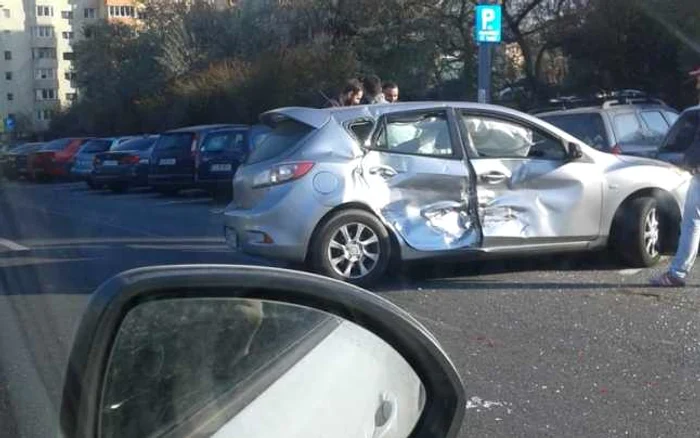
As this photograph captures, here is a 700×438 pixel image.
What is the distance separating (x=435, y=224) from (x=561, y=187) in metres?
1.22

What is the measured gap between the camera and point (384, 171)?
9188 millimetres

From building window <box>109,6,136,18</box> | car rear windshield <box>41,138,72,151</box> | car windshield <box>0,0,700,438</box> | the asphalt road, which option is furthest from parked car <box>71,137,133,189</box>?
building window <box>109,6,136,18</box>

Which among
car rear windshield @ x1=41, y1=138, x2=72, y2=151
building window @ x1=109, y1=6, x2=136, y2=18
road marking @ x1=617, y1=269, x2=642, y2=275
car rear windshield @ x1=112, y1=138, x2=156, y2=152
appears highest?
building window @ x1=109, y1=6, x2=136, y2=18

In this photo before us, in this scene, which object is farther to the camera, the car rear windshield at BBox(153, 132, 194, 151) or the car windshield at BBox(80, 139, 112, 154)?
the car windshield at BBox(80, 139, 112, 154)

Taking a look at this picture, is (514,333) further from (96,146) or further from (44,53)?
(44,53)

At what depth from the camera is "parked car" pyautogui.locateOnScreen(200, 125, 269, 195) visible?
65.7 feet

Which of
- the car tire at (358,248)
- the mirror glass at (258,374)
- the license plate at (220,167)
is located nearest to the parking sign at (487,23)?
the license plate at (220,167)

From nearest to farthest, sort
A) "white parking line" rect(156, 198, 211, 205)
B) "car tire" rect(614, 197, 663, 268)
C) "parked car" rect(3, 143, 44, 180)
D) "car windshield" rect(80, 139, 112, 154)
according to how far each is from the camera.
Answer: "car tire" rect(614, 197, 663, 268)
"white parking line" rect(156, 198, 211, 205)
"car windshield" rect(80, 139, 112, 154)
"parked car" rect(3, 143, 44, 180)

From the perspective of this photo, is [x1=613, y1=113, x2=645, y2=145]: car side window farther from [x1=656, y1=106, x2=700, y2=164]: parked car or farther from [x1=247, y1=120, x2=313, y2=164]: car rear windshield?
[x1=247, y1=120, x2=313, y2=164]: car rear windshield

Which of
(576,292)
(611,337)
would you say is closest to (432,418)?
(611,337)

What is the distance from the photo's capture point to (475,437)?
532cm

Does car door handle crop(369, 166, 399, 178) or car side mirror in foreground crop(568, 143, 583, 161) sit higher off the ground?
car side mirror in foreground crop(568, 143, 583, 161)

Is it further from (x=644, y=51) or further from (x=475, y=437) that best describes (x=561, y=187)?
(x=644, y=51)

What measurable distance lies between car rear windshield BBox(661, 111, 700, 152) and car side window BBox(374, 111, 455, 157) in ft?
9.82
